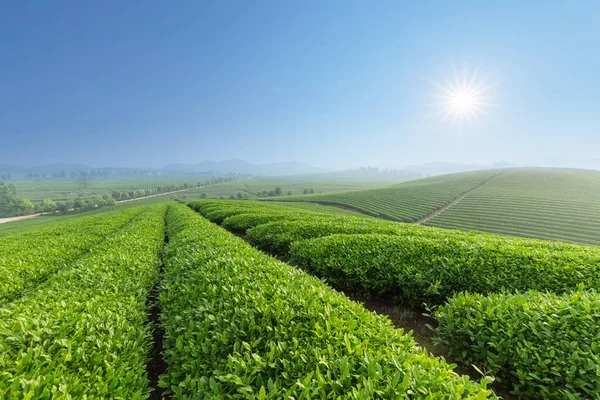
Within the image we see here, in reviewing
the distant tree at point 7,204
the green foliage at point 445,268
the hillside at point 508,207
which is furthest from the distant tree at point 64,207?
the green foliage at point 445,268

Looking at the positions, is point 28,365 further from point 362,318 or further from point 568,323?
point 568,323

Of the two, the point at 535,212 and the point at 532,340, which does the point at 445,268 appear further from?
the point at 535,212

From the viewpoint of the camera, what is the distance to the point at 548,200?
2291 inches

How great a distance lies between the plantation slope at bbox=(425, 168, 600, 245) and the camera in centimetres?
4016

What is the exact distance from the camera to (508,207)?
55.4 meters

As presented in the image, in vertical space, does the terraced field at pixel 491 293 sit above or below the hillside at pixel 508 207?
above

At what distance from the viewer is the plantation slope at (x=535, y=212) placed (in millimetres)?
40156

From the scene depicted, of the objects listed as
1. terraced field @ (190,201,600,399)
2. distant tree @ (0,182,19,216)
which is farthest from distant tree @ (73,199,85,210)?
terraced field @ (190,201,600,399)

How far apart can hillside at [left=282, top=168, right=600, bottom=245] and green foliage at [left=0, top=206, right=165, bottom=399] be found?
5494cm

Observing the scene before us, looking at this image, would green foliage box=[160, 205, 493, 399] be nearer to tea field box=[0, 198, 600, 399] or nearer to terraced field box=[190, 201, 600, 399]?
tea field box=[0, 198, 600, 399]

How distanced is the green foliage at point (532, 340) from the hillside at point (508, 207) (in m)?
49.2

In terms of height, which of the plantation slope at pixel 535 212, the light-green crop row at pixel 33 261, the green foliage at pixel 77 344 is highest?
the green foliage at pixel 77 344

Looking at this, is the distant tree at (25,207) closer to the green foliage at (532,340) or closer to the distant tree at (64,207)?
the distant tree at (64,207)

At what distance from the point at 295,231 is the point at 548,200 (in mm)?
79378
